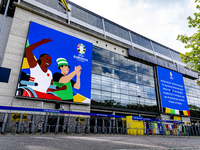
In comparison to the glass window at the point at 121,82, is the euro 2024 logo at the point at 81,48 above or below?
above

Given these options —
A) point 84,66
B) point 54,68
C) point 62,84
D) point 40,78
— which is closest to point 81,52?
point 84,66

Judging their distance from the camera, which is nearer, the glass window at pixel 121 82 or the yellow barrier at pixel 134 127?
the yellow barrier at pixel 134 127

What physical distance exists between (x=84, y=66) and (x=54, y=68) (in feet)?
18.2

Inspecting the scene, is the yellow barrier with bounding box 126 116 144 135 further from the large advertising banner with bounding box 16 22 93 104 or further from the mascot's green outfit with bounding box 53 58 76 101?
the mascot's green outfit with bounding box 53 58 76 101

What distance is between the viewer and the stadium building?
19.7m

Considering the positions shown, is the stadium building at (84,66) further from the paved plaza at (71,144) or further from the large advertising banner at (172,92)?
the paved plaza at (71,144)

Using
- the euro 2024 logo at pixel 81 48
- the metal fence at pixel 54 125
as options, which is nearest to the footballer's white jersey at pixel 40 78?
the metal fence at pixel 54 125

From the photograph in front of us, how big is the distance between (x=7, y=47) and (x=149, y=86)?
30075 millimetres

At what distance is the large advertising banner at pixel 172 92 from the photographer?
115 feet

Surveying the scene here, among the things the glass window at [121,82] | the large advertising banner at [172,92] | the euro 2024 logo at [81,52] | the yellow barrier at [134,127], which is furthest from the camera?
the large advertising banner at [172,92]

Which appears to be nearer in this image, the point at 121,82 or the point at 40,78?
the point at 40,78

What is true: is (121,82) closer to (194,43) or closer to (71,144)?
(194,43)

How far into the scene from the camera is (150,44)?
4078cm

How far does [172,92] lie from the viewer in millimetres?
37281
